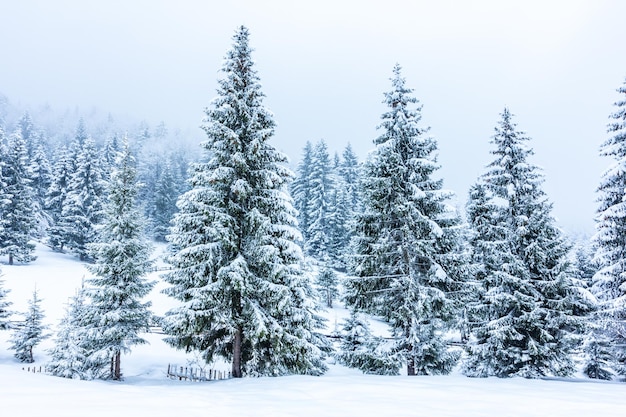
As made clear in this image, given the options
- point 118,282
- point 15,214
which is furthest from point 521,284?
point 15,214

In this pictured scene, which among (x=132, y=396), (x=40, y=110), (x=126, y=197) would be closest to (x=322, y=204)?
(x=126, y=197)

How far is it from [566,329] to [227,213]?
16933mm

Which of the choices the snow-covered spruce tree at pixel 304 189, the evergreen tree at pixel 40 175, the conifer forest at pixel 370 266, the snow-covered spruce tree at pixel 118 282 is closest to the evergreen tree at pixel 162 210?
the evergreen tree at pixel 40 175

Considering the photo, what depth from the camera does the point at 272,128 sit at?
16719mm

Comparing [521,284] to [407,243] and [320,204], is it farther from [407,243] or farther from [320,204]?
[320,204]

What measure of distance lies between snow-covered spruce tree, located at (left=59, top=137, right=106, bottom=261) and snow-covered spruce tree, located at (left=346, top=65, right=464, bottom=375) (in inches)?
1605

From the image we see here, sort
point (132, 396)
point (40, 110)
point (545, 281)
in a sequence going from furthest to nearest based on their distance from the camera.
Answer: point (40, 110)
point (545, 281)
point (132, 396)

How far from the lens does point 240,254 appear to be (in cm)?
1509

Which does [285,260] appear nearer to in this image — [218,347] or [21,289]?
[218,347]

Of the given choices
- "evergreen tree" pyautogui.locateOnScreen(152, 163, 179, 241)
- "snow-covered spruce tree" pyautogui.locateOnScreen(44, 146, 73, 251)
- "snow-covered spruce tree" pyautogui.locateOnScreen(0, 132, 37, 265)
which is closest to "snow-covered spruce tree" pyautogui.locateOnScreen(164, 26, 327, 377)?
"snow-covered spruce tree" pyautogui.locateOnScreen(0, 132, 37, 265)

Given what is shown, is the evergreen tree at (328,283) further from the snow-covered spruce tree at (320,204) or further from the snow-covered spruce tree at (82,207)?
the snow-covered spruce tree at (82,207)

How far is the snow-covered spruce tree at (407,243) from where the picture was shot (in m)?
16.3

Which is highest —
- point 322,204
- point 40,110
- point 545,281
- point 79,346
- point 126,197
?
point 40,110

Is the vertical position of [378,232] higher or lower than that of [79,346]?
higher
